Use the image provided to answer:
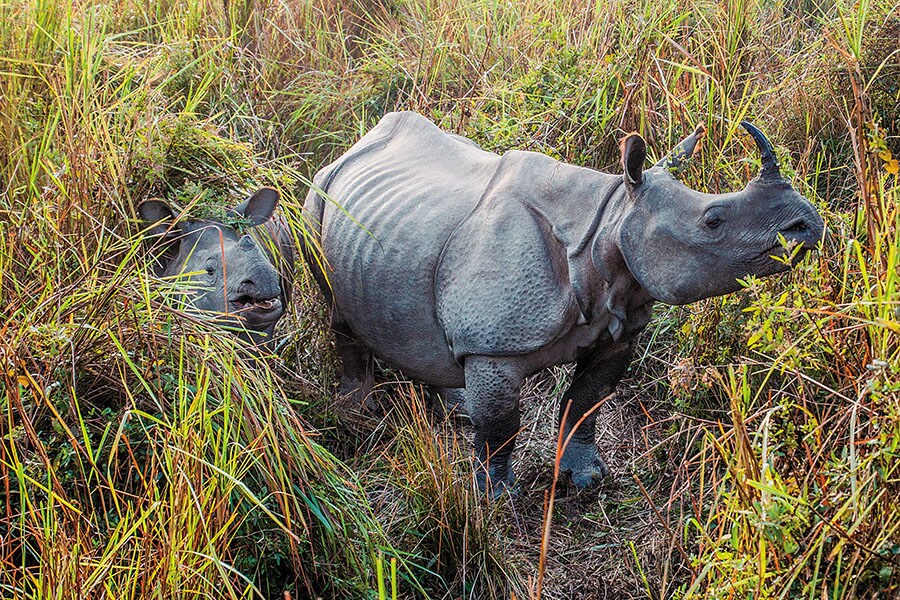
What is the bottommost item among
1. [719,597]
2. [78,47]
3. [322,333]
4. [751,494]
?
[322,333]

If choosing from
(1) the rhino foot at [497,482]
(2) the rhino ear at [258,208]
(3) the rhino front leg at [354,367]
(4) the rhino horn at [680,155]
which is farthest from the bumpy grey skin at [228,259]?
(4) the rhino horn at [680,155]

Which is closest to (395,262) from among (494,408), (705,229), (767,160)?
(494,408)

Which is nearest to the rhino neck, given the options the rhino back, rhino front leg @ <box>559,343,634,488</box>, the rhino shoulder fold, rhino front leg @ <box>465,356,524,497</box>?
the rhino shoulder fold

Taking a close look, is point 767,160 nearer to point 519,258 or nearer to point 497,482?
point 519,258

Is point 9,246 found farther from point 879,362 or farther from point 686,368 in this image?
point 879,362

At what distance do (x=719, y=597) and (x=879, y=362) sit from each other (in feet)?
2.27

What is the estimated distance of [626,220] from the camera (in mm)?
3656

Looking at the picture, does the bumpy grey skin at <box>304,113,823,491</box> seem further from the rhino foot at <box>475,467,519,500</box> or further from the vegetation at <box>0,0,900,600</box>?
the vegetation at <box>0,0,900,600</box>

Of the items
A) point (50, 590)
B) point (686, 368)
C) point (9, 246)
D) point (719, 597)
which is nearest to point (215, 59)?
point (9, 246)

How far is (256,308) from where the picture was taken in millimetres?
4168

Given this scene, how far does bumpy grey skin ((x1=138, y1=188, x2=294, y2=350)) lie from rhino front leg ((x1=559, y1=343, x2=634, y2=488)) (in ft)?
3.94

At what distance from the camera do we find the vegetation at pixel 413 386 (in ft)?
9.20

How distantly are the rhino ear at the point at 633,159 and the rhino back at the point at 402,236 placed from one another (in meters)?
0.70

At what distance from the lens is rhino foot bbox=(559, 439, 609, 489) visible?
4.45m
